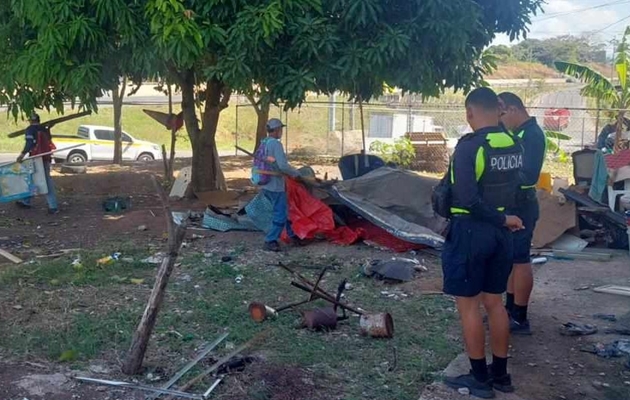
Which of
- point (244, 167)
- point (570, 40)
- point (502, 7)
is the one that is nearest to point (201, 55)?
point (502, 7)

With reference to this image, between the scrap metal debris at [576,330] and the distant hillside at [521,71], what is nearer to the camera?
the scrap metal debris at [576,330]

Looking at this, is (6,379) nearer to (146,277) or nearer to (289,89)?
(146,277)

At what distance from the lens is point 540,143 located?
19.4ft

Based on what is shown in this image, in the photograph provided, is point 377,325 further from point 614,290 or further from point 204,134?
point 204,134

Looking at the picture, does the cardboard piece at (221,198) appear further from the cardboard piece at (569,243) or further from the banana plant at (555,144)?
the banana plant at (555,144)

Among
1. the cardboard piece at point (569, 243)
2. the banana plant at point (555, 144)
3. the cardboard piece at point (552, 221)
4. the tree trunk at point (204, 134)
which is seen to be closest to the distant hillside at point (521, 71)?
the banana plant at point (555, 144)

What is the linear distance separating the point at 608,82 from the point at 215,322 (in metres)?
13.7

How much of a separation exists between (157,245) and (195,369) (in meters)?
4.70

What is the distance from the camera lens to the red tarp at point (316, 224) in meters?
9.74

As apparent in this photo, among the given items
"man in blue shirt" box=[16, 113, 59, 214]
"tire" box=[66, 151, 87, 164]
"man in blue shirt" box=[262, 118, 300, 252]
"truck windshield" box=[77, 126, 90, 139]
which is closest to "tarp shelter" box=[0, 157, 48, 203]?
"man in blue shirt" box=[16, 113, 59, 214]

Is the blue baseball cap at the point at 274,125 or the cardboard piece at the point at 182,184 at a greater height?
the blue baseball cap at the point at 274,125

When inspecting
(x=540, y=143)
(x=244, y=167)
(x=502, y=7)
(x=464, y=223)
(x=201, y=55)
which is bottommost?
(x=244, y=167)

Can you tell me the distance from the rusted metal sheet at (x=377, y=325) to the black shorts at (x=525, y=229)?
1.10 metres

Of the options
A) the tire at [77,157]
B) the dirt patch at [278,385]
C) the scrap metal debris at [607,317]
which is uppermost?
the dirt patch at [278,385]
